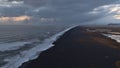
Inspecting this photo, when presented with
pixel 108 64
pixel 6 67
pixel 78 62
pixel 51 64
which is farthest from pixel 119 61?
pixel 6 67

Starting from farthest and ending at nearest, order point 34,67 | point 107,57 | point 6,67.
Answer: point 107,57, point 6,67, point 34,67

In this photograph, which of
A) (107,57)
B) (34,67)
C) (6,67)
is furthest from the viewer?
(107,57)

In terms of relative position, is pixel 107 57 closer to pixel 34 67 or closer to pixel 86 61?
pixel 86 61

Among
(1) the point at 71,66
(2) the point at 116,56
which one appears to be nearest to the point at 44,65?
(1) the point at 71,66

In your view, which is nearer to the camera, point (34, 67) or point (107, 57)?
point (34, 67)

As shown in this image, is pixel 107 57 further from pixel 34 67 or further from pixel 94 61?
pixel 34 67

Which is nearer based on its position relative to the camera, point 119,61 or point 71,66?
point 71,66

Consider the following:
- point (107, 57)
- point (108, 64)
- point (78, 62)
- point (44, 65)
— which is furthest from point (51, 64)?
point (107, 57)
